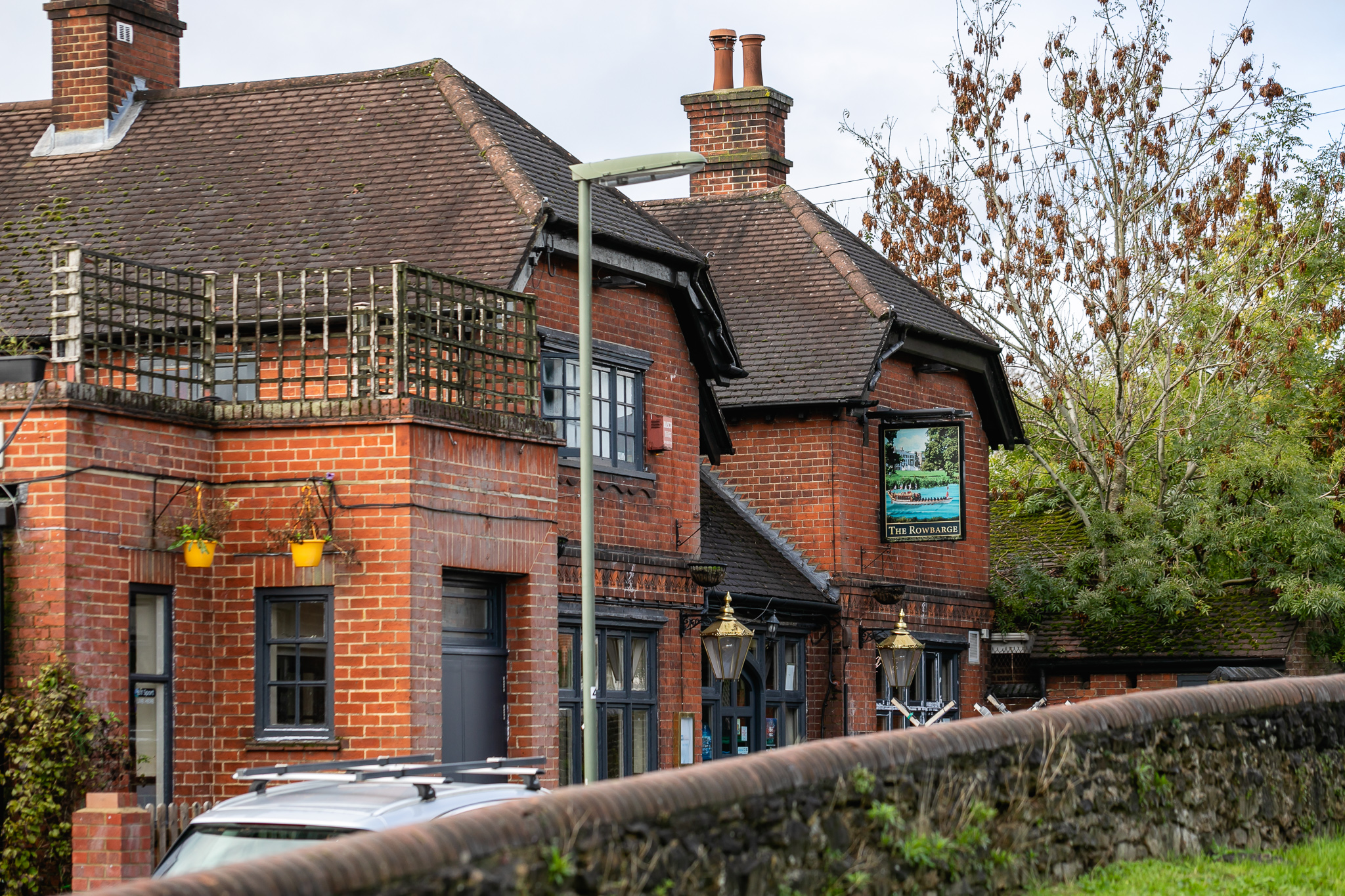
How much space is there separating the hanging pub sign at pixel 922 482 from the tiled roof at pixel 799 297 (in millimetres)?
1279

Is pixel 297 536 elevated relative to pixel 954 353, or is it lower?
lower

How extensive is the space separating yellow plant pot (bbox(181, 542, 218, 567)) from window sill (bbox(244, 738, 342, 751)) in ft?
5.28

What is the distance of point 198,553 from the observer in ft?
46.6

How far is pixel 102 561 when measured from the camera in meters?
13.8

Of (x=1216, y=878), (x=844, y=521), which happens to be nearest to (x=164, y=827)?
(x=1216, y=878)

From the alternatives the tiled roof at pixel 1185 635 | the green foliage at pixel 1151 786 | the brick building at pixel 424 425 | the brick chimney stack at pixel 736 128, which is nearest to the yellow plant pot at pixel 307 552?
the brick building at pixel 424 425

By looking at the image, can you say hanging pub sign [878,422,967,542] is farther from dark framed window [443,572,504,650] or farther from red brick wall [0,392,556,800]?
red brick wall [0,392,556,800]

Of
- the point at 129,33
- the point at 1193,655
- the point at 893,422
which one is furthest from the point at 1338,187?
the point at 129,33

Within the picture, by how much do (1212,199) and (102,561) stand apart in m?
21.4

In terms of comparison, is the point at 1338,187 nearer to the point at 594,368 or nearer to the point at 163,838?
the point at 594,368

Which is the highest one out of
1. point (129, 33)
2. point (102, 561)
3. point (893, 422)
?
point (129, 33)

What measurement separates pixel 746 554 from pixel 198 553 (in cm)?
1091

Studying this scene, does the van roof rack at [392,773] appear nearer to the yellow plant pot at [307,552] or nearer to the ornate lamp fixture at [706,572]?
the yellow plant pot at [307,552]

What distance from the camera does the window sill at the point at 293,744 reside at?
48.1ft
